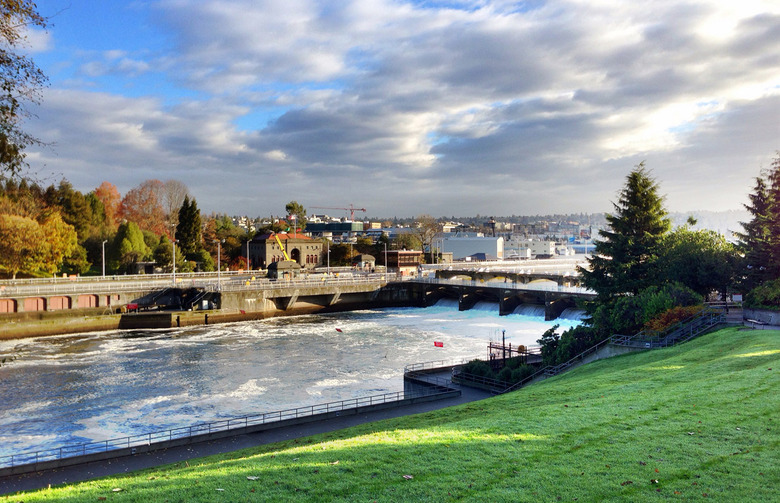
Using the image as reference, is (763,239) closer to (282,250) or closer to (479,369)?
(479,369)

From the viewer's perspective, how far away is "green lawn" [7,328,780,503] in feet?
33.2

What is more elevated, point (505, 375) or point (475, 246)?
point (475, 246)

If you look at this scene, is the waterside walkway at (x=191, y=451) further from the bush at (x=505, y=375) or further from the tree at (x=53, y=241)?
the tree at (x=53, y=241)

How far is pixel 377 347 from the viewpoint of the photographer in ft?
155

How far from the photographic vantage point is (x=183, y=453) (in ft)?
62.7

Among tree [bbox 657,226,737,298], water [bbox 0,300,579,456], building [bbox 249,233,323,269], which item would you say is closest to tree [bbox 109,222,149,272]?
building [bbox 249,233,323,269]

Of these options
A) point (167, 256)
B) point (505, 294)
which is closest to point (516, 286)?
point (505, 294)

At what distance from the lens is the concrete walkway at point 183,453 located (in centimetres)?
1670

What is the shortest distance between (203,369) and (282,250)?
68.1 metres

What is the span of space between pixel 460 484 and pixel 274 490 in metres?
3.56

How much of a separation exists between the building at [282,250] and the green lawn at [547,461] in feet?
303

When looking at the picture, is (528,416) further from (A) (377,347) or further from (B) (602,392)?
(A) (377,347)

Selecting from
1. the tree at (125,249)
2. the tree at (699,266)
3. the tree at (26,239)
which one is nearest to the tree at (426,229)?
the tree at (125,249)

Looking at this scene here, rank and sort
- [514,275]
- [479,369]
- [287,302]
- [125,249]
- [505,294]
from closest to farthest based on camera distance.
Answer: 1. [479,369]
2. [505,294]
3. [287,302]
4. [514,275]
5. [125,249]
